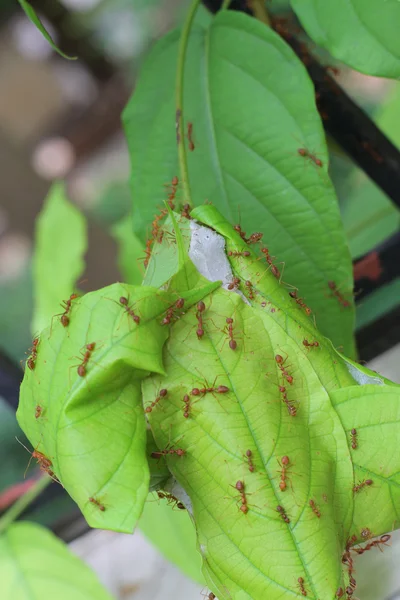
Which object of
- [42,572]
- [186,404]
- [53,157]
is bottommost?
[42,572]

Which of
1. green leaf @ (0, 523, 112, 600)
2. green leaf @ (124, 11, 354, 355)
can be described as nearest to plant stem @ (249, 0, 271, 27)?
green leaf @ (124, 11, 354, 355)

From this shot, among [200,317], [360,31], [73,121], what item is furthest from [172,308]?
[73,121]

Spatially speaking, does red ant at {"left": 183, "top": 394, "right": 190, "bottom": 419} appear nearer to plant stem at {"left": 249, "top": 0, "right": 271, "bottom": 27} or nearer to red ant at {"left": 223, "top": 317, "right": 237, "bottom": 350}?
red ant at {"left": 223, "top": 317, "right": 237, "bottom": 350}

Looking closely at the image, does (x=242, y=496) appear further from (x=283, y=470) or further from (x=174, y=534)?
(x=174, y=534)

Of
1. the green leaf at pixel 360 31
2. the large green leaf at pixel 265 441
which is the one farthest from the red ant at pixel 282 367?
the green leaf at pixel 360 31

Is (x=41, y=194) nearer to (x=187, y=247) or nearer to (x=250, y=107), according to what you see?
(x=250, y=107)

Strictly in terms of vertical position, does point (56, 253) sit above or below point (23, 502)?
above
